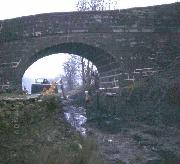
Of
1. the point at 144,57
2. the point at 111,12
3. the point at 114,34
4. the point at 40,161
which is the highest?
the point at 111,12

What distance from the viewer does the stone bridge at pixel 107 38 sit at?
16656mm

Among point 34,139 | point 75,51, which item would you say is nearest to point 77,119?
point 34,139

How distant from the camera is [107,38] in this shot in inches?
672

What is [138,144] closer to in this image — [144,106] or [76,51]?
[144,106]

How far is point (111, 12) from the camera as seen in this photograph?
17000mm

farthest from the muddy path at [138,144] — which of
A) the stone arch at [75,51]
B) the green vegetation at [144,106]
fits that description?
the stone arch at [75,51]

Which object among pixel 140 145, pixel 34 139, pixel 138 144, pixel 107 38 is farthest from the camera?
pixel 107 38

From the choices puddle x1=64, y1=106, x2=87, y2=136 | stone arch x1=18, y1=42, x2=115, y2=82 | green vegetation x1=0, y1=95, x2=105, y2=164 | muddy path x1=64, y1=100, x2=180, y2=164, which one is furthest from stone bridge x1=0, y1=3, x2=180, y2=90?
green vegetation x1=0, y1=95, x2=105, y2=164

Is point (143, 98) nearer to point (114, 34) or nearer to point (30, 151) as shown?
point (114, 34)

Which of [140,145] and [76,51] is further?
[76,51]

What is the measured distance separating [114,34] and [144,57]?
1.80 metres

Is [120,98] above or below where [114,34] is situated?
below

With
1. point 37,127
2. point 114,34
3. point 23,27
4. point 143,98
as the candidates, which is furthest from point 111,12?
point 37,127

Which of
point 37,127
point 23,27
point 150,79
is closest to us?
point 37,127
